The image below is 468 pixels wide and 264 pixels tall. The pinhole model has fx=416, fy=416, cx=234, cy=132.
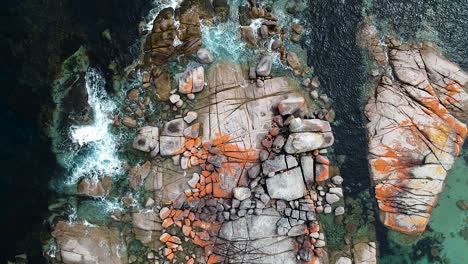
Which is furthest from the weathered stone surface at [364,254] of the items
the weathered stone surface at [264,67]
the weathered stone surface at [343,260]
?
the weathered stone surface at [264,67]

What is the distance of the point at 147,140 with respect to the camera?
19.2 meters

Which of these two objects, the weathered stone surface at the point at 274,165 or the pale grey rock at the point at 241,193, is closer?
the pale grey rock at the point at 241,193

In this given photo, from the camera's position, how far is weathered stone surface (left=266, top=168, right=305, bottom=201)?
63.0 feet

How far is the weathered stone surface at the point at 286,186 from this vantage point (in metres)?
19.2

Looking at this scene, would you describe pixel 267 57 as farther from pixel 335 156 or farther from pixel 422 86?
pixel 422 86

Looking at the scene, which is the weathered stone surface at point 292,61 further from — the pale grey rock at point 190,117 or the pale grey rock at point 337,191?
the pale grey rock at point 337,191

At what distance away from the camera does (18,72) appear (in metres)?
18.4

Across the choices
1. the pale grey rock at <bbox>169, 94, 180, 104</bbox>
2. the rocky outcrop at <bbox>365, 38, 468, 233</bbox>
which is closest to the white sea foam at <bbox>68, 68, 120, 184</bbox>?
the pale grey rock at <bbox>169, 94, 180, 104</bbox>

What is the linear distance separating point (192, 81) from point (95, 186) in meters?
6.62

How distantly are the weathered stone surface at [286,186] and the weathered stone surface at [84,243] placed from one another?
7.77m

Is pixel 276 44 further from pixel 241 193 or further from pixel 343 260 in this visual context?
pixel 343 260

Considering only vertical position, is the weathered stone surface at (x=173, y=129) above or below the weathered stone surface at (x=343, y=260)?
above

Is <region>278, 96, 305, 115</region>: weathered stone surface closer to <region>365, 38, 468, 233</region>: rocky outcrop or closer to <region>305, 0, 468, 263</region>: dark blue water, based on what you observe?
<region>305, 0, 468, 263</region>: dark blue water

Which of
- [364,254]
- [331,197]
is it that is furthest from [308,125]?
[364,254]
